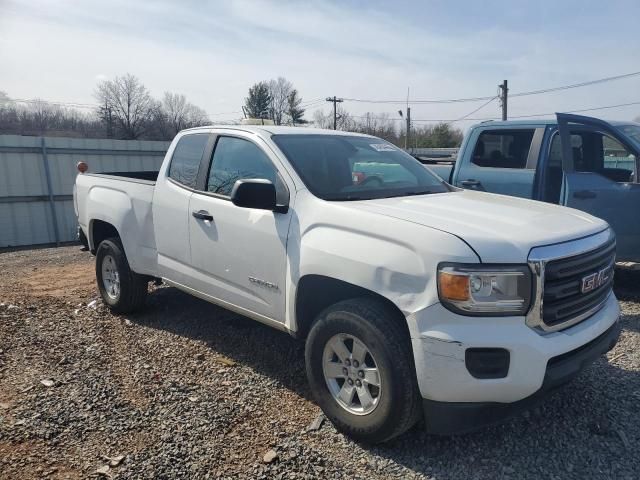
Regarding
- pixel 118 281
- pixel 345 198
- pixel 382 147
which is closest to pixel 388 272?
pixel 345 198

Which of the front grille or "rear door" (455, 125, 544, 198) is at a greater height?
"rear door" (455, 125, 544, 198)

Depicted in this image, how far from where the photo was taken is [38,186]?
52.7ft

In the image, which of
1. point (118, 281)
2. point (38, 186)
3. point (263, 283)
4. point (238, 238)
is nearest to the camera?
point (263, 283)

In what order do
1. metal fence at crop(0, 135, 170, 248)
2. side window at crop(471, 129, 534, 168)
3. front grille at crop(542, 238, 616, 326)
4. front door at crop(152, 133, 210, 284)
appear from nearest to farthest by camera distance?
front grille at crop(542, 238, 616, 326), front door at crop(152, 133, 210, 284), side window at crop(471, 129, 534, 168), metal fence at crop(0, 135, 170, 248)

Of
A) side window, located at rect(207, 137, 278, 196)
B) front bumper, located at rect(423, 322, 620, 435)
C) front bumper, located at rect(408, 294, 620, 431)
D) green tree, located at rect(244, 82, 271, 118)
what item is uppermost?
green tree, located at rect(244, 82, 271, 118)

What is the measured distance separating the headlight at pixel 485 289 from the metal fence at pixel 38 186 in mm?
16474

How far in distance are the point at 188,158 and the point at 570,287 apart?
321cm

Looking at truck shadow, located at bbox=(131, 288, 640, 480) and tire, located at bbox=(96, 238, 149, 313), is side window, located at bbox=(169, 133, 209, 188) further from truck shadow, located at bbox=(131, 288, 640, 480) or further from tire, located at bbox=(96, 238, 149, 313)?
truck shadow, located at bbox=(131, 288, 640, 480)

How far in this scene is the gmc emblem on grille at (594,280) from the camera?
2.87 m

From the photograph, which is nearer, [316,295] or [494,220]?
[494,220]

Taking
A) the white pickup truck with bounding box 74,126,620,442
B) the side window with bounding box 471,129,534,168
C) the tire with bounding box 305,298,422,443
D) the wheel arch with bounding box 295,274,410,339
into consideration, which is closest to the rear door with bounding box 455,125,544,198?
the side window with bounding box 471,129,534,168

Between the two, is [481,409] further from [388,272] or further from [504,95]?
[504,95]

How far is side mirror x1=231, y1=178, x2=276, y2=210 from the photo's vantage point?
327 centimetres

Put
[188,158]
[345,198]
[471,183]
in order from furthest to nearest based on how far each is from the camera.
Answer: [471,183] → [188,158] → [345,198]
